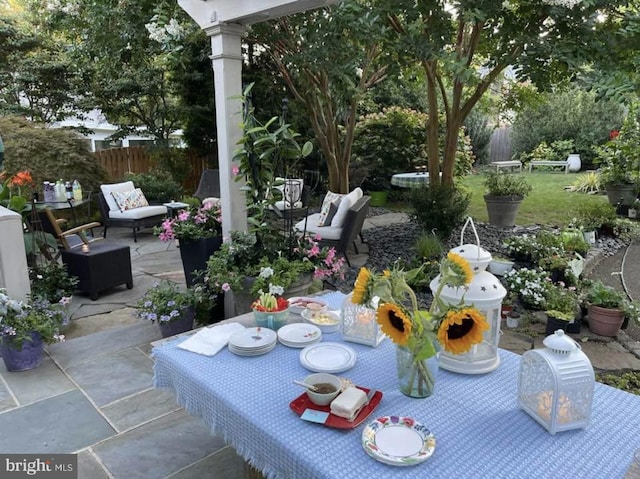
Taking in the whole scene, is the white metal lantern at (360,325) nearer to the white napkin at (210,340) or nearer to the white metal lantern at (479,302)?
the white metal lantern at (479,302)

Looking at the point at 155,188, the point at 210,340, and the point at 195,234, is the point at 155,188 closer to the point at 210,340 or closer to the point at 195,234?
the point at 195,234

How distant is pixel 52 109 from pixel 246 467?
29.6ft

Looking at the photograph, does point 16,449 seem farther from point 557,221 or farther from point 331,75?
point 557,221

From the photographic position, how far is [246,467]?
1.59m

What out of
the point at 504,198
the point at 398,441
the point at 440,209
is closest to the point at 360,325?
the point at 398,441

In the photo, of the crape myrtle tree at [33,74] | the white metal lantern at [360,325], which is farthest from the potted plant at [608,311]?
the crape myrtle tree at [33,74]

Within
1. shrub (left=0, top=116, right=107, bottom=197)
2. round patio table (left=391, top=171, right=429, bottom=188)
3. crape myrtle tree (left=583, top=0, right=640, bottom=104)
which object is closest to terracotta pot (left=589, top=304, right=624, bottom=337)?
crape myrtle tree (left=583, top=0, right=640, bottom=104)

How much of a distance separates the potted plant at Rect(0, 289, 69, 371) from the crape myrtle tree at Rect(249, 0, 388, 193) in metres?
2.72

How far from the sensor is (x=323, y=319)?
1.84 meters

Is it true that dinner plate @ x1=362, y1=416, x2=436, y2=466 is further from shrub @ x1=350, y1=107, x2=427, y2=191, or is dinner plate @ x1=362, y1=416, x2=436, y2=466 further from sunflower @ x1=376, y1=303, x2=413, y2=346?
shrub @ x1=350, y1=107, x2=427, y2=191

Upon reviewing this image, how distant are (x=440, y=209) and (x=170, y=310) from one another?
351cm

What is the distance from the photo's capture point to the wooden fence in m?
8.33

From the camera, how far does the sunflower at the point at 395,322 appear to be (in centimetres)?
119

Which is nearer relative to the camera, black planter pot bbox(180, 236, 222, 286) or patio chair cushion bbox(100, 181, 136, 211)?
black planter pot bbox(180, 236, 222, 286)
